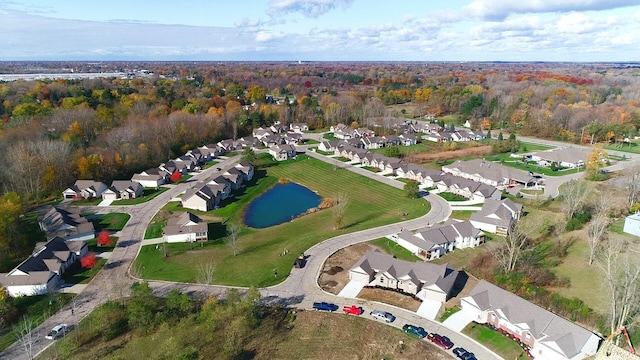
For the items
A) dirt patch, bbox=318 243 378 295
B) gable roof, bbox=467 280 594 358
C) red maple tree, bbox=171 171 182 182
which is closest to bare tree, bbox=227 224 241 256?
dirt patch, bbox=318 243 378 295

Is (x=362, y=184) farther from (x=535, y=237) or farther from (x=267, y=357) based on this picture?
(x=267, y=357)

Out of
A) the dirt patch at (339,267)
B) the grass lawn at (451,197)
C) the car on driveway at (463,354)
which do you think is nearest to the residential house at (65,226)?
the dirt patch at (339,267)

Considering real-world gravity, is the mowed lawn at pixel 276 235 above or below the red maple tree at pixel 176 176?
below

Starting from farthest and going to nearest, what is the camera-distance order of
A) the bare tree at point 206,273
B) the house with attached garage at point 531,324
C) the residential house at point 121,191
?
the residential house at point 121,191 → the bare tree at point 206,273 → the house with attached garage at point 531,324

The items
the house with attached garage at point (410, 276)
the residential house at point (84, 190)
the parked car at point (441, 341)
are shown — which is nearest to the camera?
the parked car at point (441, 341)

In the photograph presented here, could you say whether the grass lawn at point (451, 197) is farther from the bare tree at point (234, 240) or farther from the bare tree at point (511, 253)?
the bare tree at point (234, 240)

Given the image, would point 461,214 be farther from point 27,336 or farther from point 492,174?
point 27,336

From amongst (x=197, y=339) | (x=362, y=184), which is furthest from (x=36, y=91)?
(x=197, y=339)
